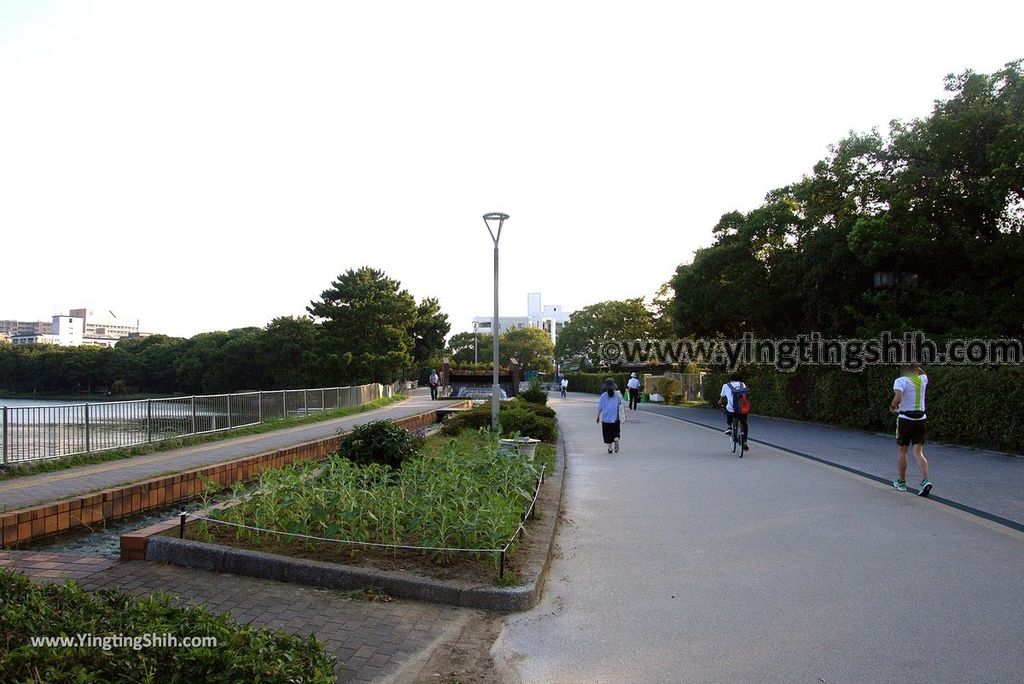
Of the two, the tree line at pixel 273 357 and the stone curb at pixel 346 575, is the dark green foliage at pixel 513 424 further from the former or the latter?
the tree line at pixel 273 357

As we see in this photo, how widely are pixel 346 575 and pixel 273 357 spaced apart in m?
46.4

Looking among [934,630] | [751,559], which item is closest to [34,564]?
[751,559]

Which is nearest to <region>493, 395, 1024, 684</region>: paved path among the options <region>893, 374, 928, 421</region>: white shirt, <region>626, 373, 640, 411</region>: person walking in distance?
<region>893, 374, 928, 421</region>: white shirt

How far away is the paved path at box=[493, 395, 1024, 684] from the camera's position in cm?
367

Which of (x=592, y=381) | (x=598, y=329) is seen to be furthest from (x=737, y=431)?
(x=598, y=329)

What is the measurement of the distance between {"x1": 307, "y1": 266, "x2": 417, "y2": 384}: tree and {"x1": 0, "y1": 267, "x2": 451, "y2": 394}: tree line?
0.22ft

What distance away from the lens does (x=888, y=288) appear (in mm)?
18750

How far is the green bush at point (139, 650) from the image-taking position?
2664 millimetres

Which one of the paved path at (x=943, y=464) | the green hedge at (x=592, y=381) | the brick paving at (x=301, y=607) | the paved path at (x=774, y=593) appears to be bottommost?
the green hedge at (x=592, y=381)

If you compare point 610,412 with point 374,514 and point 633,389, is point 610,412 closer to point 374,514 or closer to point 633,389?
point 374,514

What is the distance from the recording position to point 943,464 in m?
11.2

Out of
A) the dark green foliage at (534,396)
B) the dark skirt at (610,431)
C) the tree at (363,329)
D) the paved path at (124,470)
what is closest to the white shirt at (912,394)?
the dark skirt at (610,431)

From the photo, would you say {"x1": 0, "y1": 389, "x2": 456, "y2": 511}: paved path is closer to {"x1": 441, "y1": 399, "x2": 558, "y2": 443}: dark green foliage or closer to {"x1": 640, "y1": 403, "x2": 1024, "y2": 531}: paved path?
{"x1": 441, "y1": 399, "x2": 558, "y2": 443}: dark green foliage

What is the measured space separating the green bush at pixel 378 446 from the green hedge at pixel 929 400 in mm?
10980
